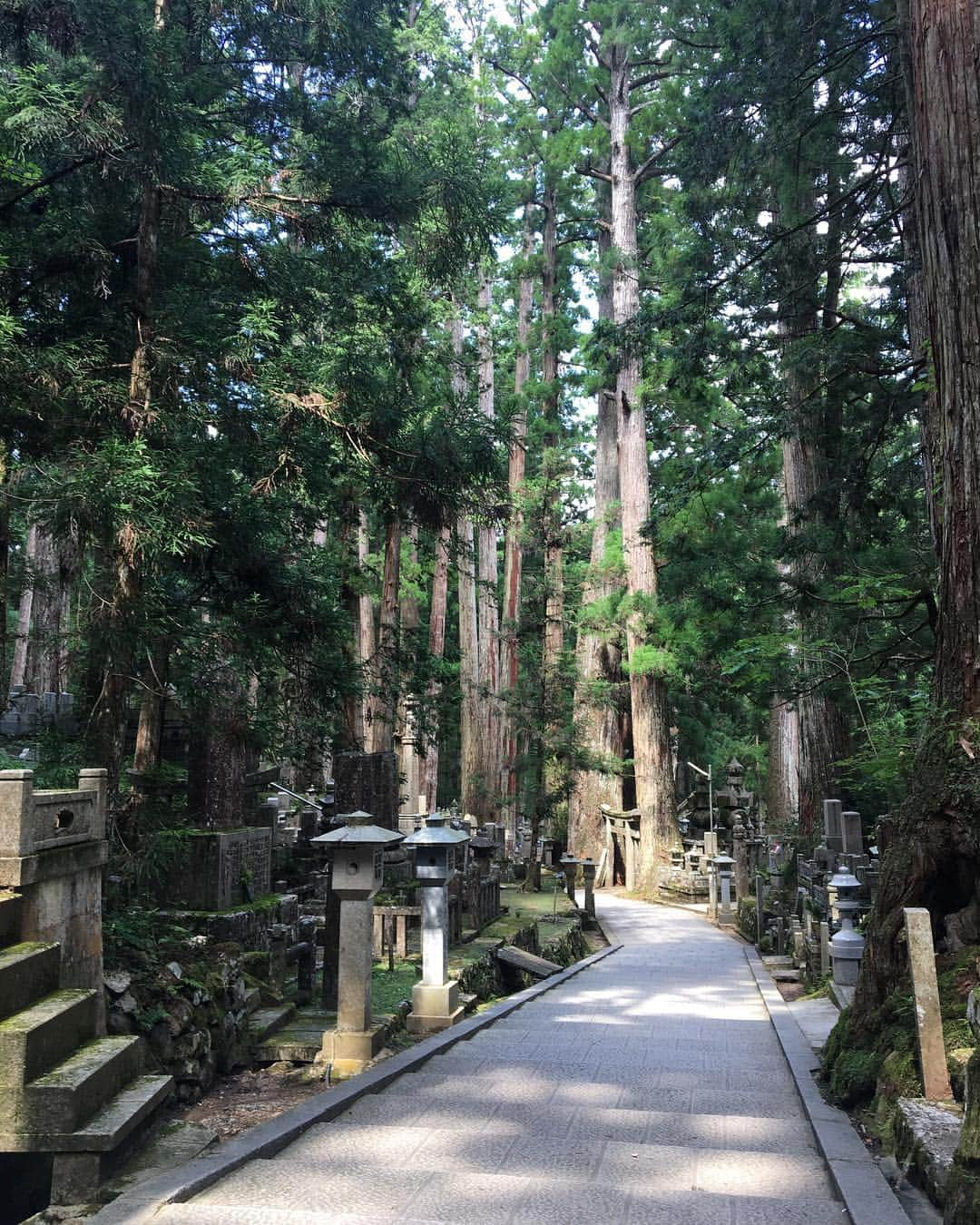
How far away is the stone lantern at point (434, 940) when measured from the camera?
6.74 metres

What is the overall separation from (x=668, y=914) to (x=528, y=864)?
2938 mm

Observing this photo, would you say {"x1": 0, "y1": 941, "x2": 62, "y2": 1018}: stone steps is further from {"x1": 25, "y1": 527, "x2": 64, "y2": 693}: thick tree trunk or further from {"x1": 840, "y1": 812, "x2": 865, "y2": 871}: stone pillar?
{"x1": 25, "y1": 527, "x2": 64, "y2": 693}: thick tree trunk

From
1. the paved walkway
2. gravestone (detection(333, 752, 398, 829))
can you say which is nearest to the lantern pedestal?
the paved walkway

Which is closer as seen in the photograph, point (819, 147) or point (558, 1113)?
point (558, 1113)

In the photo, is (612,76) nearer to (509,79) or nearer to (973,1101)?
(509,79)

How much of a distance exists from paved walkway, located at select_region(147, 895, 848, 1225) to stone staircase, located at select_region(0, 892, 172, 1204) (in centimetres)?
62

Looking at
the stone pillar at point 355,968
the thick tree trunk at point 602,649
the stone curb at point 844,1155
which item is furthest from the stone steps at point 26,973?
the thick tree trunk at point 602,649

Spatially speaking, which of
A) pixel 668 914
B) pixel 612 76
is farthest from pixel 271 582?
pixel 612 76

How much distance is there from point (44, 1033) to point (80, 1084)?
0.28 metres

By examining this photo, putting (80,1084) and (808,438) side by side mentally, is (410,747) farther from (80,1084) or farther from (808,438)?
(80,1084)

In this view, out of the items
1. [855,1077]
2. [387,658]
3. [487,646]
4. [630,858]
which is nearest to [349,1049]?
[855,1077]

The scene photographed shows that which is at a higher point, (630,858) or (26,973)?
(26,973)

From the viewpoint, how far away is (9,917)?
13.8 feet

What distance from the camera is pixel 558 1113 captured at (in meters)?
4.43
